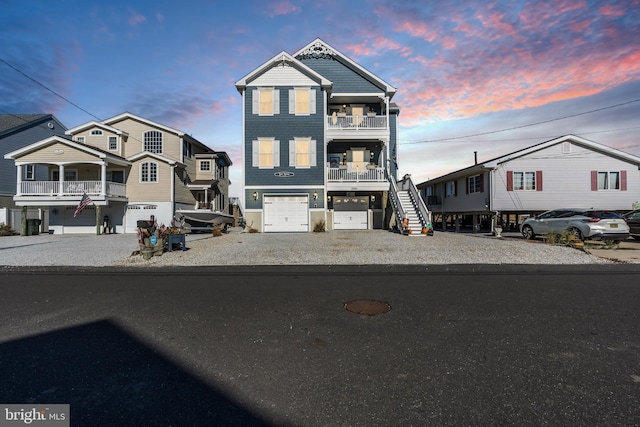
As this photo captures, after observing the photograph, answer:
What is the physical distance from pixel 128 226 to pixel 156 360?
79.8 ft

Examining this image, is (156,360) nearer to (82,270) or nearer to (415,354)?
(415,354)

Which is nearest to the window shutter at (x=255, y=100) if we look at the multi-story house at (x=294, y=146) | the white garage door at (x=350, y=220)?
the multi-story house at (x=294, y=146)

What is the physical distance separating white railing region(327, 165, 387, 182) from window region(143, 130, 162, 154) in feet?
48.1

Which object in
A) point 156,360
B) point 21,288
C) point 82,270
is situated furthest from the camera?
point 82,270

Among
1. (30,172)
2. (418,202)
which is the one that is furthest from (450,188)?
(30,172)

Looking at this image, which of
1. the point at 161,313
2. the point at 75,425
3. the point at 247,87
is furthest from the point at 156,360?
the point at 247,87

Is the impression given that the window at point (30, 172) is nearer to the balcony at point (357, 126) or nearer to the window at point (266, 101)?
the window at point (266, 101)

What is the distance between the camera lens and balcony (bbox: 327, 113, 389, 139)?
860 inches

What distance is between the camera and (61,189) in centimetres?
2198

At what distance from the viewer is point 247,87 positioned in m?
21.3

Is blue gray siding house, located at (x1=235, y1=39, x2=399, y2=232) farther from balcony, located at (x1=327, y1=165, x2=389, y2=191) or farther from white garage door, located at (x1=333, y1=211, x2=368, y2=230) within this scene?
white garage door, located at (x1=333, y1=211, x2=368, y2=230)

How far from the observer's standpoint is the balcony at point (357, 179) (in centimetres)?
2134

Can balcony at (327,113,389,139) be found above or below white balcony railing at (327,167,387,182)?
above

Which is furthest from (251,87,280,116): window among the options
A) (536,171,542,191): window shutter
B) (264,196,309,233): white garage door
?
(536,171,542,191): window shutter
